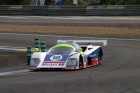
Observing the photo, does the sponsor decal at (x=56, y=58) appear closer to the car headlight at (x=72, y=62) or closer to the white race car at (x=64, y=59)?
the white race car at (x=64, y=59)

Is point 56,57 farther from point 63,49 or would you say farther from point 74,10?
point 74,10

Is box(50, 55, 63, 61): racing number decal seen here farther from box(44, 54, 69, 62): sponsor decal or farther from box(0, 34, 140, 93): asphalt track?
box(0, 34, 140, 93): asphalt track

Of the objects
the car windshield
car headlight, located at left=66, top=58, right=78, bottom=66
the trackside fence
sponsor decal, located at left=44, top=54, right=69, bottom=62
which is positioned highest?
the car windshield

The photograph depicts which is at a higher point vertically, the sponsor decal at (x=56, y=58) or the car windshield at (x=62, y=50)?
the car windshield at (x=62, y=50)

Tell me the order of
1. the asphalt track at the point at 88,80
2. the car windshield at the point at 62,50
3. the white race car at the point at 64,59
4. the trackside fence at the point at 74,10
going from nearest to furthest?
the asphalt track at the point at 88,80 → the white race car at the point at 64,59 → the car windshield at the point at 62,50 → the trackside fence at the point at 74,10

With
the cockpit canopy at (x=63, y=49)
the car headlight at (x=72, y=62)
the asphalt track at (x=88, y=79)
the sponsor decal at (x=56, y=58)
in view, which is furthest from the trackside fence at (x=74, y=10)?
the car headlight at (x=72, y=62)

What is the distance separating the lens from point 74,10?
45.9 meters

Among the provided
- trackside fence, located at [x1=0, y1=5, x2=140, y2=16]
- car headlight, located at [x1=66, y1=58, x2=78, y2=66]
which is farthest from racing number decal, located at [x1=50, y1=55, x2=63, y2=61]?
trackside fence, located at [x1=0, y1=5, x2=140, y2=16]

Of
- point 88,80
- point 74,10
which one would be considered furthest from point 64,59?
point 74,10

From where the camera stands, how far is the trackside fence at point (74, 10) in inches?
1768

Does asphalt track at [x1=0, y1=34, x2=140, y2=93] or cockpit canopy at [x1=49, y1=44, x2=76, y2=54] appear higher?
cockpit canopy at [x1=49, y1=44, x2=76, y2=54]

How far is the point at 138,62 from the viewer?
672 inches

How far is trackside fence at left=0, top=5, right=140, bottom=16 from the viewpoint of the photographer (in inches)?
1768

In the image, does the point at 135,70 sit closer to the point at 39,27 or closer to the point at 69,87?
the point at 69,87
